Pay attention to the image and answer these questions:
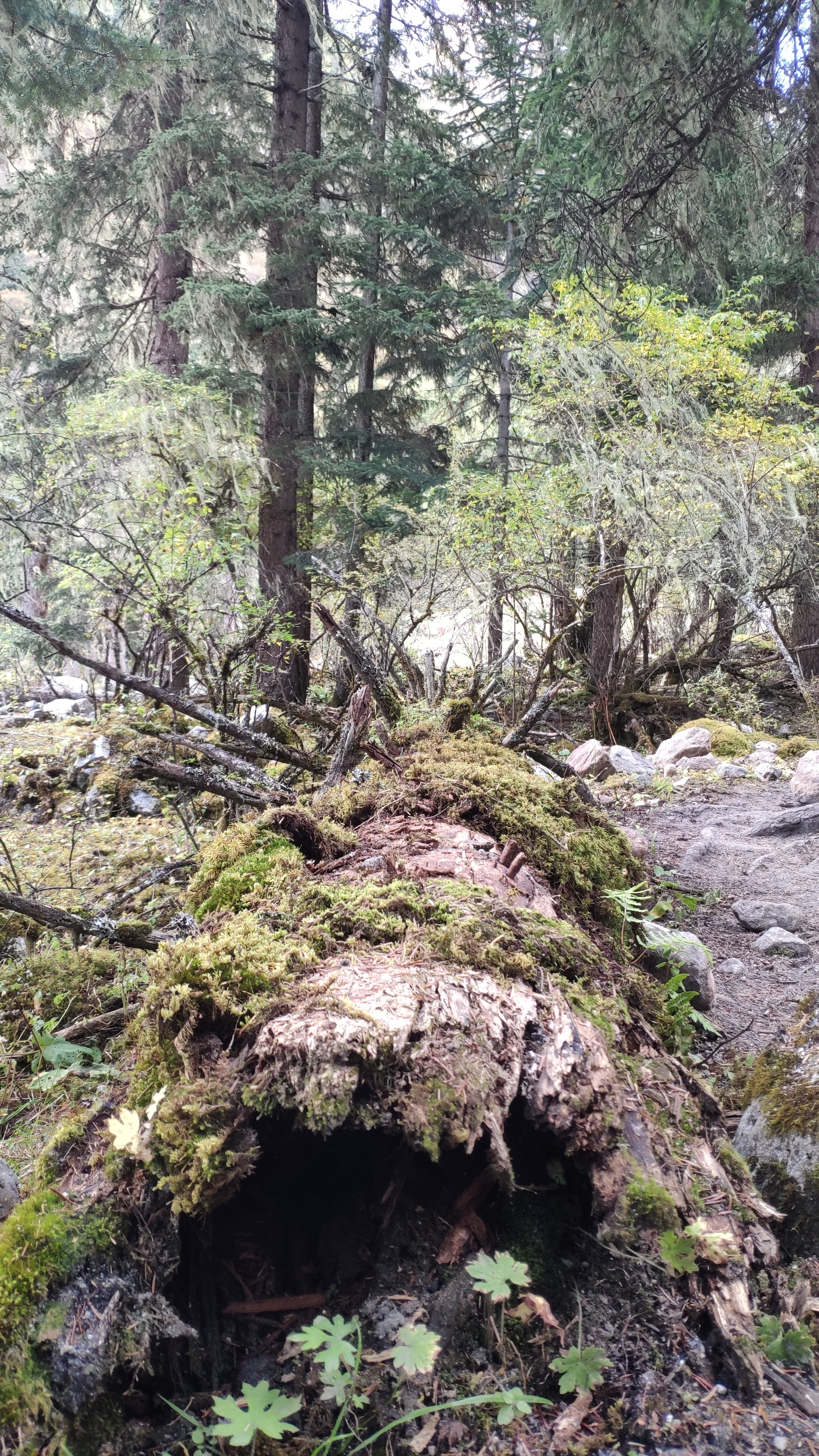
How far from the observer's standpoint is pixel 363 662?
3.73m

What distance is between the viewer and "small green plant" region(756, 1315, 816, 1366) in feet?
4.17

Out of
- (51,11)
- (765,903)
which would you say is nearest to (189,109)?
(51,11)

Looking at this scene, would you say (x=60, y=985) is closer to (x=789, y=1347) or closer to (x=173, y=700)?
(x=173, y=700)

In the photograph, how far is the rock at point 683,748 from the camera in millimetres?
8148

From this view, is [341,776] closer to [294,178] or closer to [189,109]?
[294,178]

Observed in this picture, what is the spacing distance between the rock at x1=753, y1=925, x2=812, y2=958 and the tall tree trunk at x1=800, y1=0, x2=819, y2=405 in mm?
9894

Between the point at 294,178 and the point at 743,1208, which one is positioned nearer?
the point at 743,1208

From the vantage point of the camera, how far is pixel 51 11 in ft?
17.4

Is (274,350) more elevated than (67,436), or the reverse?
(274,350)

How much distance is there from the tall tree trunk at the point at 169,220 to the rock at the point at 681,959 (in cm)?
1080

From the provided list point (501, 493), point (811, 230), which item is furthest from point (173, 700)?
point (811, 230)

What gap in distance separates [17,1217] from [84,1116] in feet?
1.17

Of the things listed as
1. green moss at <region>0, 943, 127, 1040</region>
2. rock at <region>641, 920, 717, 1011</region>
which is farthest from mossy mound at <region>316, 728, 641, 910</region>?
green moss at <region>0, 943, 127, 1040</region>

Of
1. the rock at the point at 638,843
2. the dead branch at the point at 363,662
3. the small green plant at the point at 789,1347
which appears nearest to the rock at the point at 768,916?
the rock at the point at 638,843
